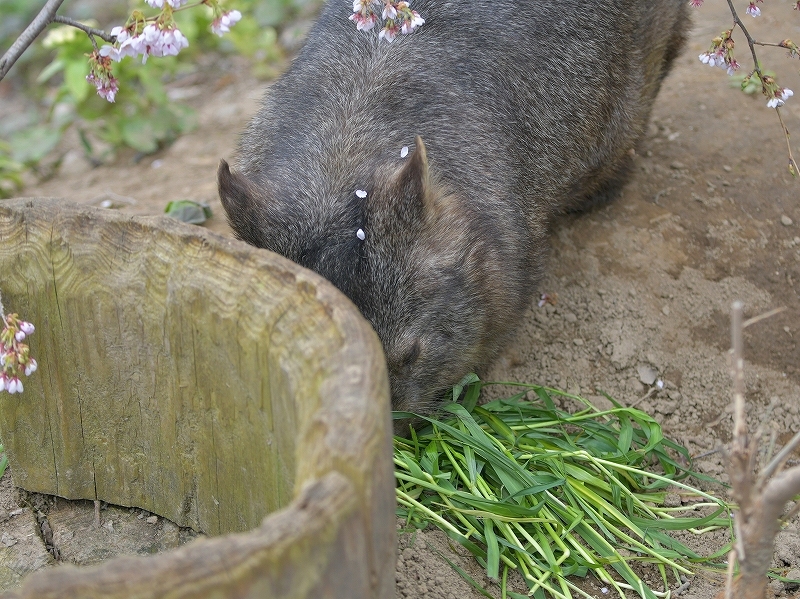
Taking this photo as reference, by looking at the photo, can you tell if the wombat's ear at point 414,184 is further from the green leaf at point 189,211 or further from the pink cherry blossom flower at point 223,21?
the green leaf at point 189,211

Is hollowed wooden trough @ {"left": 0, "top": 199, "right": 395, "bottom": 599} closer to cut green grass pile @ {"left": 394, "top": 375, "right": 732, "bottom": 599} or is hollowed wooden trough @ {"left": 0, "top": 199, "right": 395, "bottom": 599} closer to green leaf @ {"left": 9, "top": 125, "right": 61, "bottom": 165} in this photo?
Result: cut green grass pile @ {"left": 394, "top": 375, "right": 732, "bottom": 599}

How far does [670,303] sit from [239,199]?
1780 millimetres

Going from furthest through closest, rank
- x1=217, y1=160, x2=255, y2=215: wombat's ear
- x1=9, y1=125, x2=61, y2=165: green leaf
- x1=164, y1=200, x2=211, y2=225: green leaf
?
x1=9, y1=125, x2=61, y2=165: green leaf < x1=164, y1=200, x2=211, y2=225: green leaf < x1=217, y1=160, x2=255, y2=215: wombat's ear

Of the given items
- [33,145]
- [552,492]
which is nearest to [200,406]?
[552,492]

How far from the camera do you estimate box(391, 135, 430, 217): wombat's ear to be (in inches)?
108

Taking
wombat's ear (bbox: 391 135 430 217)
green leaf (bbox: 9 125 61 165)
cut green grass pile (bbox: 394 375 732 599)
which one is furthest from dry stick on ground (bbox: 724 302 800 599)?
green leaf (bbox: 9 125 61 165)

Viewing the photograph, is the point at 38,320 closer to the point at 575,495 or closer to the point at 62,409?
Answer: the point at 62,409

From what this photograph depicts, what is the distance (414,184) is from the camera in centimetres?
279

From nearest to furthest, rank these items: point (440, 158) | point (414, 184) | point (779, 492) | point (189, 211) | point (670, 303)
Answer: point (779, 492)
point (414, 184)
point (440, 158)
point (670, 303)
point (189, 211)

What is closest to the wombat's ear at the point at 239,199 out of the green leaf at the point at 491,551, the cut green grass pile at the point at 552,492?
the cut green grass pile at the point at 552,492

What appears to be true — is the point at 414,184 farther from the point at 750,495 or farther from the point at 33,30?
the point at 750,495

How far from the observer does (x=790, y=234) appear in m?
3.99

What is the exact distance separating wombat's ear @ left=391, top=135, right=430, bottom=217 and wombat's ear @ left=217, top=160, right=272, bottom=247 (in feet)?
1.43

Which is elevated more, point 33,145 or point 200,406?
point 200,406
